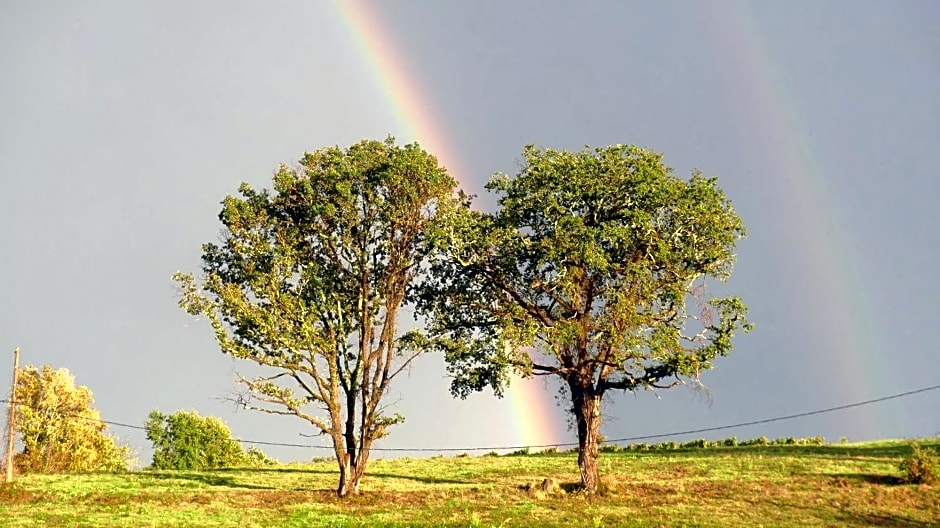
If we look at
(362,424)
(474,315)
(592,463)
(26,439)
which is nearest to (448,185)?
(474,315)

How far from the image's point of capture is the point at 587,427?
44406mm

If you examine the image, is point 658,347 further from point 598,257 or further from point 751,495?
point 751,495

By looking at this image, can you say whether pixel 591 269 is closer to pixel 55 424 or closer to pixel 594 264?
pixel 594 264

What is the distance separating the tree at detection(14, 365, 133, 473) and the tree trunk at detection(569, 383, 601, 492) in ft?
187

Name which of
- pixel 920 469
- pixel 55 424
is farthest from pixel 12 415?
pixel 920 469

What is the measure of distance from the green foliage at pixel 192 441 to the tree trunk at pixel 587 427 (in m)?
88.2

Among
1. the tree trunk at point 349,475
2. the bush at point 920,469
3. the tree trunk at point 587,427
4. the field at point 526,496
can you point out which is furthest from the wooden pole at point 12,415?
the bush at point 920,469

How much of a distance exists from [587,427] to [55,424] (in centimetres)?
6415

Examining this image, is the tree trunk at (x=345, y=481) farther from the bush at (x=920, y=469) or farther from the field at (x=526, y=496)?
the bush at (x=920, y=469)

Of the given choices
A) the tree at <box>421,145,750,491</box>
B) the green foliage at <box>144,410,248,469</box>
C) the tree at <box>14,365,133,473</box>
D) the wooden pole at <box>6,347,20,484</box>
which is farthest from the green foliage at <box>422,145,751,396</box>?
the green foliage at <box>144,410,248,469</box>

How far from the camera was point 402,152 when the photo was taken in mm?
46219

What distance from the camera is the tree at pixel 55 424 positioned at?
83250mm

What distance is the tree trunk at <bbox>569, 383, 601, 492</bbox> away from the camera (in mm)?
43469

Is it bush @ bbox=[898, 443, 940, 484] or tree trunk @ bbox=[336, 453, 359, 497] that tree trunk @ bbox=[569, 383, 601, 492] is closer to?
tree trunk @ bbox=[336, 453, 359, 497]
